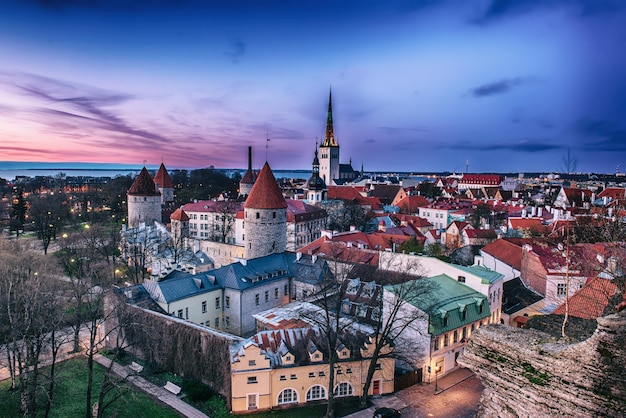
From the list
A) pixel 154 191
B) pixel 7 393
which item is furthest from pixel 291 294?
pixel 154 191

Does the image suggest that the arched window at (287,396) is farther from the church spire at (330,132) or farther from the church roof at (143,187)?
the church spire at (330,132)

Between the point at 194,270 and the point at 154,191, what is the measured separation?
17.2m

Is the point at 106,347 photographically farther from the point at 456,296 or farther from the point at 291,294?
the point at 456,296

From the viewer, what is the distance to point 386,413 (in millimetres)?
15773

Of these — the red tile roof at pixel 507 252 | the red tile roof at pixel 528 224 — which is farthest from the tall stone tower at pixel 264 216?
the red tile roof at pixel 528 224

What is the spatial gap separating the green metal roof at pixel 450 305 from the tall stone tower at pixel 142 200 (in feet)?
104

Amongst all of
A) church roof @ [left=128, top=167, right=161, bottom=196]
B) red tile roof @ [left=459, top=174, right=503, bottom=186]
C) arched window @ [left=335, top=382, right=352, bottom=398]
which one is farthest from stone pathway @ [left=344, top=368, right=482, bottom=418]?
red tile roof @ [left=459, top=174, right=503, bottom=186]

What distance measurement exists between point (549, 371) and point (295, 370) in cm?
1253

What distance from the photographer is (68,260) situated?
35438 millimetres

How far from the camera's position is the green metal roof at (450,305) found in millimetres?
19297

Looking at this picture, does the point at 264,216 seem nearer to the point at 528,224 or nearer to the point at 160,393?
the point at 160,393

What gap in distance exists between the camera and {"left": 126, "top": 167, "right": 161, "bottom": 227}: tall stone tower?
1726 inches

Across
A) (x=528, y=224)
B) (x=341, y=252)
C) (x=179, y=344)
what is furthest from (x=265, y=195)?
(x=528, y=224)

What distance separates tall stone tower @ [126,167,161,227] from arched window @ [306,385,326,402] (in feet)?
105
